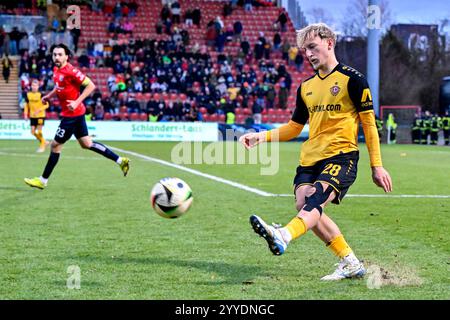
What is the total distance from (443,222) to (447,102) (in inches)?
1410

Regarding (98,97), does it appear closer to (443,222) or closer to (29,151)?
(29,151)

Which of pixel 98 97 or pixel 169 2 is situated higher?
pixel 169 2

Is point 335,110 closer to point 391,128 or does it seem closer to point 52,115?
point 52,115

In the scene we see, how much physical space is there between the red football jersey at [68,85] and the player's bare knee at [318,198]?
24.8ft

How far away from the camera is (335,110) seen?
5.82 m

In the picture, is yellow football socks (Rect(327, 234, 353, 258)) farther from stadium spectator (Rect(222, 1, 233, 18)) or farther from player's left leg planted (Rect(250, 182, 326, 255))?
stadium spectator (Rect(222, 1, 233, 18))

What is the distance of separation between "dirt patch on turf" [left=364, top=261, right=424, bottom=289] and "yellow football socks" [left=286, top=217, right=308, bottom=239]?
0.66 m

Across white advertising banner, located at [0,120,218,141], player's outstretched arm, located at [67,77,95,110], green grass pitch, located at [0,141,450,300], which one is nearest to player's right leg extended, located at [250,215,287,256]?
green grass pitch, located at [0,141,450,300]

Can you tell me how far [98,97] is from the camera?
121 ft

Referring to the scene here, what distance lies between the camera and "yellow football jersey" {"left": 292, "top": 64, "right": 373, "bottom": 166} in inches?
227

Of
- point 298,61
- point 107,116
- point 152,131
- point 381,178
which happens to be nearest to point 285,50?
point 298,61

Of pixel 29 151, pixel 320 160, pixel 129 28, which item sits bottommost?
pixel 29 151

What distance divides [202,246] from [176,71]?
3333cm
